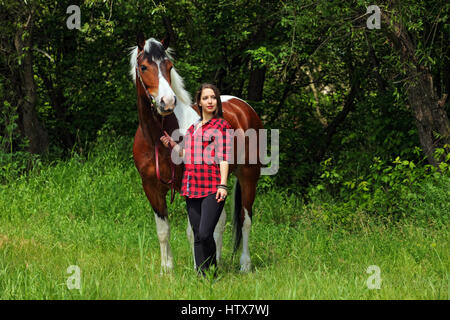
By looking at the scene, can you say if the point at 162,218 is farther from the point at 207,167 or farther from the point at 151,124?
the point at 207,167

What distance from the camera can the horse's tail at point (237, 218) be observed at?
571 centimetres

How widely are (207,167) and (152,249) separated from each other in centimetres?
213

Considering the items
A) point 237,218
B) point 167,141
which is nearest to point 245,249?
point 237,218

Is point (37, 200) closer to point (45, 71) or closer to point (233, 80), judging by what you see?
point (45, 71)

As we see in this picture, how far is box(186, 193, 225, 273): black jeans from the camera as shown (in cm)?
415

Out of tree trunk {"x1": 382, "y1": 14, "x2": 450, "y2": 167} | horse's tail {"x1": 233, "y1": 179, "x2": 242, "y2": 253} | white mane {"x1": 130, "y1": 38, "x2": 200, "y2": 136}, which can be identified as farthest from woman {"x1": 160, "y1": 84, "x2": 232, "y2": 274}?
tree trunk {"x1": 382, "y1": 14, "x2": 450, "y2": 167}

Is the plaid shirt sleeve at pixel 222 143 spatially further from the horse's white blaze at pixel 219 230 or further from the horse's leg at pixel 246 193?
the horse's leg at pixel 246 193

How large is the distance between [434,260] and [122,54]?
770 centimetres

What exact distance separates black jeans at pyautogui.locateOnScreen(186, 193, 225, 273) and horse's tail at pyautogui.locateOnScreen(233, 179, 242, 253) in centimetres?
137

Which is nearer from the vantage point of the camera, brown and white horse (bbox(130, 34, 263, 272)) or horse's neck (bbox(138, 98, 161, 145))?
brown and white horse (bbox(130, 34, 263, 272))

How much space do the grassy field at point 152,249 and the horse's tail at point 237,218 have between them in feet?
0.61

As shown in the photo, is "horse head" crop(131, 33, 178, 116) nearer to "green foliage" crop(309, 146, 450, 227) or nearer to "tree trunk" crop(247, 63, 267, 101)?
"green foliage" crop(309, 146, 450, 227)
